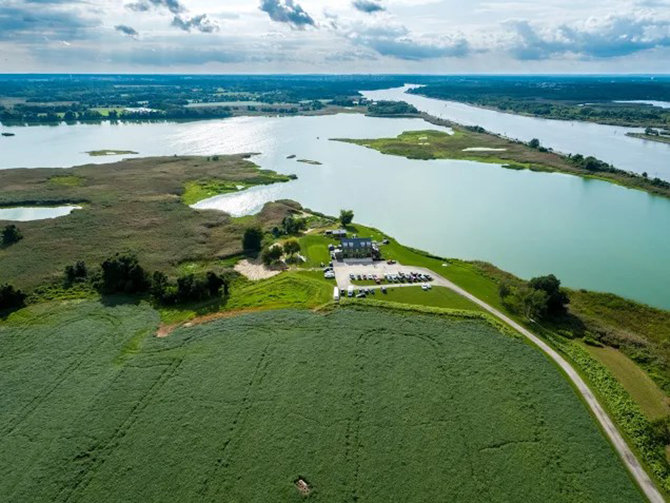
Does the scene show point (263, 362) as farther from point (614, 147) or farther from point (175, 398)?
point (614, 147)

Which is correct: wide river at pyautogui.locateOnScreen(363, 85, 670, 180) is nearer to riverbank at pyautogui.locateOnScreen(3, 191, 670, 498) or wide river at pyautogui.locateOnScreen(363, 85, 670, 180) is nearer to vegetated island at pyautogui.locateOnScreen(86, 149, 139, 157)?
riverbank at pyautogui.locateOnScreen(3, 191, 670, 498)

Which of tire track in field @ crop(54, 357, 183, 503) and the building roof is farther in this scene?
the building roof

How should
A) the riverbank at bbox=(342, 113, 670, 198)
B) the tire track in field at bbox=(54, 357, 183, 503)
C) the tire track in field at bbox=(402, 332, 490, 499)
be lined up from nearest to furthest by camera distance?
1. the tire track in field at bbox=(54, 357, 183, 503)
2. the tire track in field at bbox=(402, 332, 490, 499)
3. the riverbank at bbox=(342, 113, 670, 198)

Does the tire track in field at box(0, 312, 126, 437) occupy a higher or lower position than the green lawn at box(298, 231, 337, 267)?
lower

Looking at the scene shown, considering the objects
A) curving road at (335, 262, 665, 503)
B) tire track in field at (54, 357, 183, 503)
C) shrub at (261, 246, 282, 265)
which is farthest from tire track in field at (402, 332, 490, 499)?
shrub at (261, 246, 282, 265)

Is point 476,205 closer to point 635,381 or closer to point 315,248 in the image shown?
point 315,248

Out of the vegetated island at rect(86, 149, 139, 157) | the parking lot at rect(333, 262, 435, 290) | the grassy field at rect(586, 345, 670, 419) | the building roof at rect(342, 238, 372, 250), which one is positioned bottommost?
the grassy field at rect(586, 345, 670, 419)

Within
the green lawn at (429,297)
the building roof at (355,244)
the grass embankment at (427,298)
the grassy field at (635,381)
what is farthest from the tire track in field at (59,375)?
the grassy field at (635,381)

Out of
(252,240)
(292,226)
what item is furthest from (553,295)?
(252,240)
